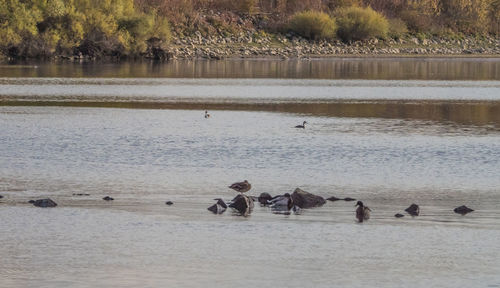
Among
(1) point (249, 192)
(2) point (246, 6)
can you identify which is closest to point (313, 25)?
(2) point (246, 6)

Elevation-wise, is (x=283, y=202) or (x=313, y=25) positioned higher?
(x=313, y=25)

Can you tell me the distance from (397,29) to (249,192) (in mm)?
86208

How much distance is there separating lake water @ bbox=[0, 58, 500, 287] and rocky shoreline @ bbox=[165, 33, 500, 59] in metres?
43.1

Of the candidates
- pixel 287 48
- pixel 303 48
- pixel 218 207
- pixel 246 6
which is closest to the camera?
pixel 218 207

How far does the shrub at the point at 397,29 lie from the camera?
346 ft

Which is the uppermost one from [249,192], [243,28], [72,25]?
[72,25]

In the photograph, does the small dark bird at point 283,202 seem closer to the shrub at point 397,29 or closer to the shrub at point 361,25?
the shrub at point 361,25

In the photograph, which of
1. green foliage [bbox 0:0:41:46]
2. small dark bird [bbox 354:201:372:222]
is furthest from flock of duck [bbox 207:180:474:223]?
green foliage [bbox 0:0:41:46]

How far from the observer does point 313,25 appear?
99.1m

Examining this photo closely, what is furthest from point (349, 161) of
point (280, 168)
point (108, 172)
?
point (108, 172)

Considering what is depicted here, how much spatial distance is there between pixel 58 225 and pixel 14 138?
45.3ft

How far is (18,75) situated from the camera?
212 feet

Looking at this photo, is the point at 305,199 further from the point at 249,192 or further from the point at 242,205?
the point at 249,192

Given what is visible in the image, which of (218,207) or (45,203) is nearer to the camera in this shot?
(218,207)
